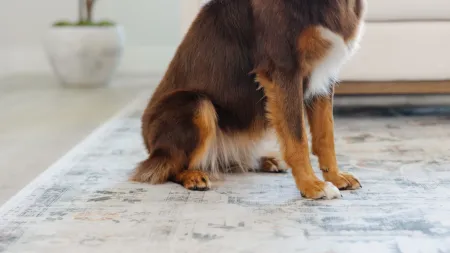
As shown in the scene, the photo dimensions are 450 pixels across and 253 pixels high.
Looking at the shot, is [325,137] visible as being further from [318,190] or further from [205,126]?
[205,126]

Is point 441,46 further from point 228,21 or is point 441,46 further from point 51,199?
point 51,199

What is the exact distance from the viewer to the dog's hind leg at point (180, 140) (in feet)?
6.54

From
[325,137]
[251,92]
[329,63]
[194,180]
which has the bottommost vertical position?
[194,180]

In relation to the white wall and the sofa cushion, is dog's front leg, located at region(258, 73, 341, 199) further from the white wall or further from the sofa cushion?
the white wall

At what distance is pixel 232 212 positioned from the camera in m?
1.71

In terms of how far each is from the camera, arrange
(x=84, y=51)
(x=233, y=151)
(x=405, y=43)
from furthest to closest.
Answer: (x=84, y=51)
(x=405, y=43)
(x=233, y=151)

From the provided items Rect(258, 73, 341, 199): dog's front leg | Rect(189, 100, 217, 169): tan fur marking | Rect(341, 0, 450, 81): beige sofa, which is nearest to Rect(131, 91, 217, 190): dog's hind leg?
Rect(189, 100, 217, 169): tan fur marking

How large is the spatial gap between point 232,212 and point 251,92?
0.46 m

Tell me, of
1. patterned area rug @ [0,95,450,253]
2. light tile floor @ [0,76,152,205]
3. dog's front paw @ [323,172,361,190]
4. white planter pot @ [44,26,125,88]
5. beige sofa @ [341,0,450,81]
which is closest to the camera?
patterned area rug @ [0,95,450,253]

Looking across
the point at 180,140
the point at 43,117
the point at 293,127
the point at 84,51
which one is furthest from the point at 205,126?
the point at 84,51

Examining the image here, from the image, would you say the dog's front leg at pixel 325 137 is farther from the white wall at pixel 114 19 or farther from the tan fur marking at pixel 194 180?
the white wall at pixel 114 19

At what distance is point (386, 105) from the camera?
12.2 ft

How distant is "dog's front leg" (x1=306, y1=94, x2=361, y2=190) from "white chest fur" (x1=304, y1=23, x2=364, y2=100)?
38 mm

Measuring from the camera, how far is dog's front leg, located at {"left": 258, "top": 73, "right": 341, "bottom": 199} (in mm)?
1824
